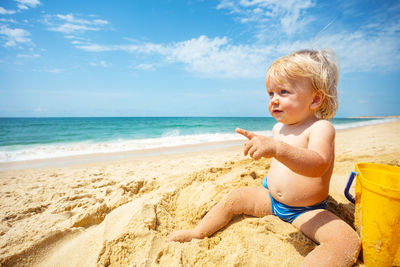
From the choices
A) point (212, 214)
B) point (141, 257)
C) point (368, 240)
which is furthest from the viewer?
point (212, 214)

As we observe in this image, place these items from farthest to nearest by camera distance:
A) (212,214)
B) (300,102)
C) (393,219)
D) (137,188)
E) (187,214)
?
(137,188), (187,214), (212,214), (300,102), (393,219)

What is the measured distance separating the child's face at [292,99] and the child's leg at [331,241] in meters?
0.78

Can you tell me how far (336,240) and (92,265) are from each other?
165 centimetres

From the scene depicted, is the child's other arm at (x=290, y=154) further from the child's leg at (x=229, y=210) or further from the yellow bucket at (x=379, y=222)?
the child's leg at (x=229, y=210)

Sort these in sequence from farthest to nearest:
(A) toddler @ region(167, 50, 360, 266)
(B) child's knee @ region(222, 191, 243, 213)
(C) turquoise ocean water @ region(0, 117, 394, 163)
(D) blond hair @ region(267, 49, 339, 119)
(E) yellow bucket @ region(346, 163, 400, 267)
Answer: (C) turquoise ocean water @ region(0, 117, 394, 163)
(B) child's knee @ region(222, 191, 243, 213)
(D) blond hair @ region(267, 49, 339, 119)
(A) toddler @ region(167, 50, 360, 266)
(E) yellow bucket @ region(346, 163, 400, 267)

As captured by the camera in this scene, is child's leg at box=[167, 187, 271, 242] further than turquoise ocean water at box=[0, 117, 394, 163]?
No

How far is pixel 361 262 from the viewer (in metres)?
1.30

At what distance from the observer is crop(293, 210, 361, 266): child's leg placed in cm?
119

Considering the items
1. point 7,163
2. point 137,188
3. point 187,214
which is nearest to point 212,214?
point 187,214

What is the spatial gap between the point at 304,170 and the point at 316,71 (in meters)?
0.81

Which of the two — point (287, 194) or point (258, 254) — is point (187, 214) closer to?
point (258, 254)

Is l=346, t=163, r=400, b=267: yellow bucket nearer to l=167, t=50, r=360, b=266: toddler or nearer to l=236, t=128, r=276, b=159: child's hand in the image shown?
l=167, t=50, r=360, b=266: toddler

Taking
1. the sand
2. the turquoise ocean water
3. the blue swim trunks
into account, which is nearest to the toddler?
the blue swim trunks

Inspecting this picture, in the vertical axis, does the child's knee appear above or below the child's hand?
below
